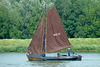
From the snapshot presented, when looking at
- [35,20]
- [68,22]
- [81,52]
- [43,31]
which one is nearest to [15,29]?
[35,20]

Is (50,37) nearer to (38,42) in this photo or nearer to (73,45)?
(38,42)

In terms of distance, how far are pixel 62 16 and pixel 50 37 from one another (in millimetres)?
45031

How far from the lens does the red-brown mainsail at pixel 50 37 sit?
172 feet

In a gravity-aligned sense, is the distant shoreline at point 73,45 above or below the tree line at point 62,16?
below

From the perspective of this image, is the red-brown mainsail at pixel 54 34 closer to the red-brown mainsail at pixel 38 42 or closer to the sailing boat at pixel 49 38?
the sailing boat at pixel 49 38

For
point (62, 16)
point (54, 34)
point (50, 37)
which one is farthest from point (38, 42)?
point (62, 16)

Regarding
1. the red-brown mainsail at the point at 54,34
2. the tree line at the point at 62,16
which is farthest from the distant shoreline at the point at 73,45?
the red-brown mainsail at the point at 54,34

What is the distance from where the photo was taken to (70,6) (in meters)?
96.5

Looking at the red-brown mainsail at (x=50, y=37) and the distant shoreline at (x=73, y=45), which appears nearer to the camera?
the red-brown mainsail at (x=50, y=37)

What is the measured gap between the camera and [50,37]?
172ft

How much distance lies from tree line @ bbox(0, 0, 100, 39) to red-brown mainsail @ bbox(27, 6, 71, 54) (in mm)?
39791

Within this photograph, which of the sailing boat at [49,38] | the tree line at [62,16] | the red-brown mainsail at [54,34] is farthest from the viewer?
the tree line at [62,16]

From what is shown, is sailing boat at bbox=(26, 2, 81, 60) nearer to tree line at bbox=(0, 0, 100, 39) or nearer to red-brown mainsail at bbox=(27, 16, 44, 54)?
red-brown mainsail at bbox=(27, 16, 44, 54)

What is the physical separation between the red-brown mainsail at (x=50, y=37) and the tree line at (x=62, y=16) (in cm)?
3979
